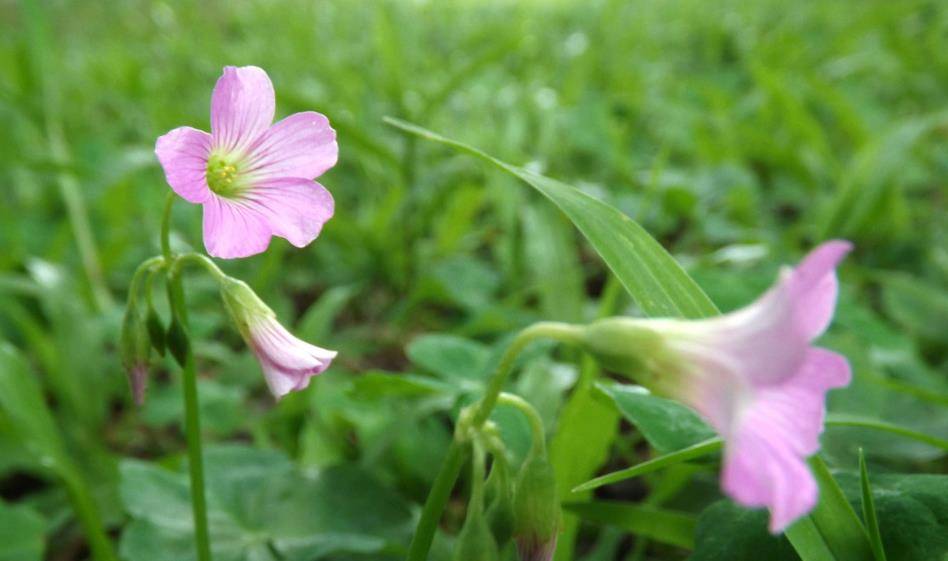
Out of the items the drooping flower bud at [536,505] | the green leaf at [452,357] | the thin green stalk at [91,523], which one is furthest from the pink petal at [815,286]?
the thin green stalk at [91,523]

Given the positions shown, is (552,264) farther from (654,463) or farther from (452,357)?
(654,463)

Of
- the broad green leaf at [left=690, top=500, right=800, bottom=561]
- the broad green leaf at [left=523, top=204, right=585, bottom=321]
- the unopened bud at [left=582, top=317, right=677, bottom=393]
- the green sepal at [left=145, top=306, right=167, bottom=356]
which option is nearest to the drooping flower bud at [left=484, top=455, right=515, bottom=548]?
the unopened bud at [left=582, top=317, right=677, bottom=393]

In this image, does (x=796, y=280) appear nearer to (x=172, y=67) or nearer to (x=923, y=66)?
(x=923, y=66)

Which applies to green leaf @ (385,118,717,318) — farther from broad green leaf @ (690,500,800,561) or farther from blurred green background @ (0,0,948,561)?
blurred green background @ (0,0,948,561)

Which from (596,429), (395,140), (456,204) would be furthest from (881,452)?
(395,140)

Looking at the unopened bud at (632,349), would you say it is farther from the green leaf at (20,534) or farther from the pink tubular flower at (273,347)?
the green leaf at (20,534)

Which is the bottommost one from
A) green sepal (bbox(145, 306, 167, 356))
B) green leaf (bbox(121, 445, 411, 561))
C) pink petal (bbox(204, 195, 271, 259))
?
green leaf (bbox(121, 445, 411, 561))
